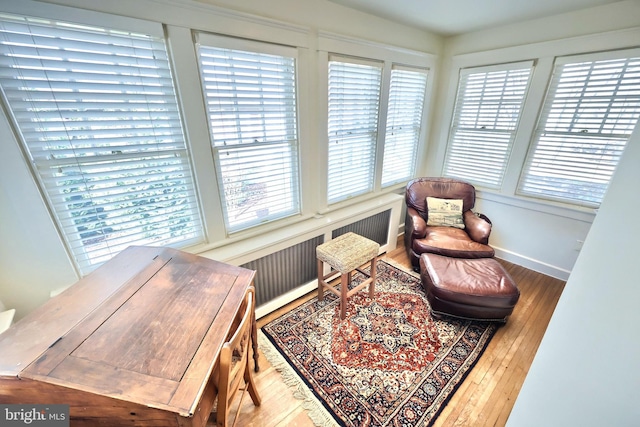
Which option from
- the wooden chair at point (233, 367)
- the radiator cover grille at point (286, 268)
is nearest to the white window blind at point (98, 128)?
the radiator cover grille at point (286, 268)

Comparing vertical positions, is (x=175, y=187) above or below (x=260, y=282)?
above

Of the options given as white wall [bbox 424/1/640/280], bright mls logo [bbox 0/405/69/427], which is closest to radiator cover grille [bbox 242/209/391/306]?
bright mls logo [bbox 0/405/69/427]

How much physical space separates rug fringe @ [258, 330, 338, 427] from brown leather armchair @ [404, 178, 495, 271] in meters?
1.67

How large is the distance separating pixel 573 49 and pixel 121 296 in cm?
383

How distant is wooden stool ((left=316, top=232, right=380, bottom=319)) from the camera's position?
1.97 m

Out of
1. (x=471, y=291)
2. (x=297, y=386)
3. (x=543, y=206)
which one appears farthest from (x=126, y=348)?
(x=543, y=206)

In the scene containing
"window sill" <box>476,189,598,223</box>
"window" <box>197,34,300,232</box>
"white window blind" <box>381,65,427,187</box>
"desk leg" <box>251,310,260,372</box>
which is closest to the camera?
"desk leg" <box>251,310,260,372</box>

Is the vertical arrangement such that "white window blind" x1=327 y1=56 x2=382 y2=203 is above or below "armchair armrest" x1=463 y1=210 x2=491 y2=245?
above

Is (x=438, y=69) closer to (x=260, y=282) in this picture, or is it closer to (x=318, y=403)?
(x=260, y=282)

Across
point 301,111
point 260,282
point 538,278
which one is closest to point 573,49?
point 538,278

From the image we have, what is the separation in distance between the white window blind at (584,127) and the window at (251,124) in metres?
2.57

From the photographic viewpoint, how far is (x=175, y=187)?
161 centimetres

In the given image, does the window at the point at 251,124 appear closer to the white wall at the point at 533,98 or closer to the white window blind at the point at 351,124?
the white window blind at the point at 351,124

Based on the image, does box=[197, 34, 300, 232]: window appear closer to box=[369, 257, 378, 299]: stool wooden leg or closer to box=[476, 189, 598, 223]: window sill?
box=[369, 257, 378, 299]: stool wooden leg
